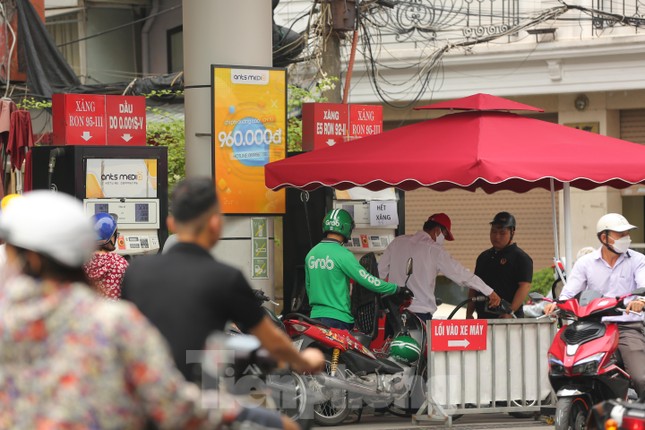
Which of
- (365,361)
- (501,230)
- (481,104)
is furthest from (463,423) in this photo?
(481,104)

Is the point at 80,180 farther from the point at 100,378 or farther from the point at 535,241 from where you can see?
the point at 535,241

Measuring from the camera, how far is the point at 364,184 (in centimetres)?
1077

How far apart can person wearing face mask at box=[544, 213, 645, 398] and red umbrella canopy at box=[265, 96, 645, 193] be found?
1237 mm

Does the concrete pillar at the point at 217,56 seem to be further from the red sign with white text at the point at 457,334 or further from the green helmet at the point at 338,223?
the red sign with white text at the point at 457,334

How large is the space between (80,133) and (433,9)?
11236mm

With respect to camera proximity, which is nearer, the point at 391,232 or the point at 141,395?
the point at 141,395

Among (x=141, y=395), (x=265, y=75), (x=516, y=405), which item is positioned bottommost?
(x=516, y=405)

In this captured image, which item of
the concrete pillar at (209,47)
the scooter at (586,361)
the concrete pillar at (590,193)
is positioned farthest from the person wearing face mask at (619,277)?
the concrete pillar at (590,193)

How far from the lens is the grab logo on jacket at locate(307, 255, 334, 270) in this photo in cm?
1032

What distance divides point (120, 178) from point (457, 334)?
358cm

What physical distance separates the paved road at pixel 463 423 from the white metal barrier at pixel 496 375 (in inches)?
4.4

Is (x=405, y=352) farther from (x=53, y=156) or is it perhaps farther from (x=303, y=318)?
(x=53, y=156)

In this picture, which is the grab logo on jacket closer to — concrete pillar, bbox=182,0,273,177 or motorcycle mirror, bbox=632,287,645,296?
concrete pillar, bbox=182,0,273,177

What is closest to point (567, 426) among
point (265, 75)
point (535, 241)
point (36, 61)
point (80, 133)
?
point (265, 75)
